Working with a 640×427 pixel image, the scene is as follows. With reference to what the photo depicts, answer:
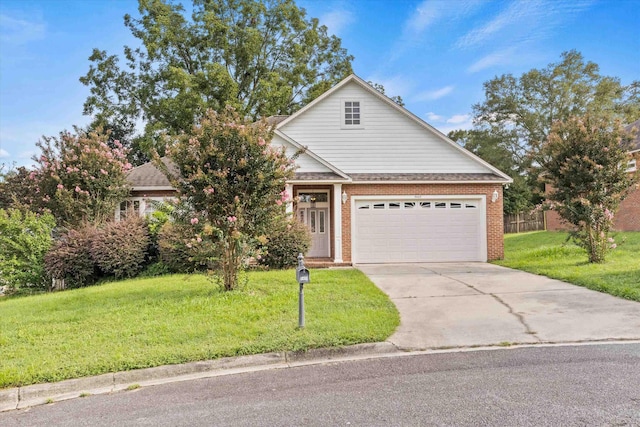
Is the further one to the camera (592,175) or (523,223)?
(523,223)

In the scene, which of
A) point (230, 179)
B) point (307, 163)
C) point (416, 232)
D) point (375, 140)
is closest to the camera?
point (230, 179)

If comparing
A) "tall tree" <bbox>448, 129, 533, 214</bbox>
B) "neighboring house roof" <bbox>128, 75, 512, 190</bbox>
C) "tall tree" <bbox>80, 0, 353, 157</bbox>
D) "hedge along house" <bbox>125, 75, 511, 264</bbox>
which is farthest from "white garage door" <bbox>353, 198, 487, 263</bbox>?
"tall tree" <bbox>448, 129, 533, 214</bbox>

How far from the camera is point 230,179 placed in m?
8.18

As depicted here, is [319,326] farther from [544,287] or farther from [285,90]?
[285,90]

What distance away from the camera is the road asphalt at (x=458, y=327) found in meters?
4.75

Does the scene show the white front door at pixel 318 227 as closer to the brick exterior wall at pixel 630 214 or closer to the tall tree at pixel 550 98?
the brick exterior wall at pixel 630 214

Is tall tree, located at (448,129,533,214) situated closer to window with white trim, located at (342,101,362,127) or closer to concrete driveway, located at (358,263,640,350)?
window with white trim, located at (342,101,362,127)

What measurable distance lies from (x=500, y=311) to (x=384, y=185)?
26.0ft

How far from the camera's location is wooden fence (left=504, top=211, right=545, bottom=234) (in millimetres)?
30484

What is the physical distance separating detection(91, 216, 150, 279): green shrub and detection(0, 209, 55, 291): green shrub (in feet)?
5.89

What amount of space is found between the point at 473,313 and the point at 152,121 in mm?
25615

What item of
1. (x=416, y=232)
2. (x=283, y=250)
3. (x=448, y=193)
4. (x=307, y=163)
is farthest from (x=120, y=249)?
(x=448, y=193)

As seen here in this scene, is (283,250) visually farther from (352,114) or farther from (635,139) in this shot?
(635,139)

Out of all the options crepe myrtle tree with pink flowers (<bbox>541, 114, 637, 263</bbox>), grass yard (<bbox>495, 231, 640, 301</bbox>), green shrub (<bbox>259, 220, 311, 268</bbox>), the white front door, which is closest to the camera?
grass yard (<bbox>495, 231, 640, 301</bbox>)
